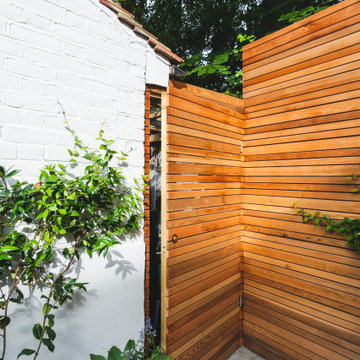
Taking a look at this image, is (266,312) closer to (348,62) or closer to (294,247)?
(294,247)

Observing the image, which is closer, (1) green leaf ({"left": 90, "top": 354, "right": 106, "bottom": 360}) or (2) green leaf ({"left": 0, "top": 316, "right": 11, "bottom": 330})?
(2) green leaf ({"left": 0, "top": 316, "right": 11, "bottom": 330})

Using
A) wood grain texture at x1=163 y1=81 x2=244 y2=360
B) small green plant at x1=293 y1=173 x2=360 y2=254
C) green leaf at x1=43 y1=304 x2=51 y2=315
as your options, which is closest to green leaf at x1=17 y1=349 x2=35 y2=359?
green leaf at x1=43 y1=304 x2=51 y2=315

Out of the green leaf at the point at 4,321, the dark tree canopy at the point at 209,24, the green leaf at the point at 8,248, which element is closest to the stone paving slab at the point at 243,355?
the green leaf at the point at 4,321

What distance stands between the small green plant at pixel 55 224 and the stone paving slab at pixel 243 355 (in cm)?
235

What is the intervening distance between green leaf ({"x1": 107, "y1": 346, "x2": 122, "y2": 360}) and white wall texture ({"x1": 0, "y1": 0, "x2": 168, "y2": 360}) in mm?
78

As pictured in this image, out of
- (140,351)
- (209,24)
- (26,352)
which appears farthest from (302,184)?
(209,24)

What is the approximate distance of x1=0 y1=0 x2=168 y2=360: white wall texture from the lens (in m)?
1.63

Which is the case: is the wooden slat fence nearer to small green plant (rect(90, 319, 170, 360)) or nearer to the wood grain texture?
the wood grain texture

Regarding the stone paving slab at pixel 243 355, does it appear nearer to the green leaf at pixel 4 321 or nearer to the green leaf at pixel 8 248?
the green leaf at pixel 4 321

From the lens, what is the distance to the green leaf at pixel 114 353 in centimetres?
193

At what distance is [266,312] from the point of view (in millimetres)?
2920

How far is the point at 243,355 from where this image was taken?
9.82ft

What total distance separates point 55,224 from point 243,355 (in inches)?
116

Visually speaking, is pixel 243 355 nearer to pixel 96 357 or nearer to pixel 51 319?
pixel 96 357
